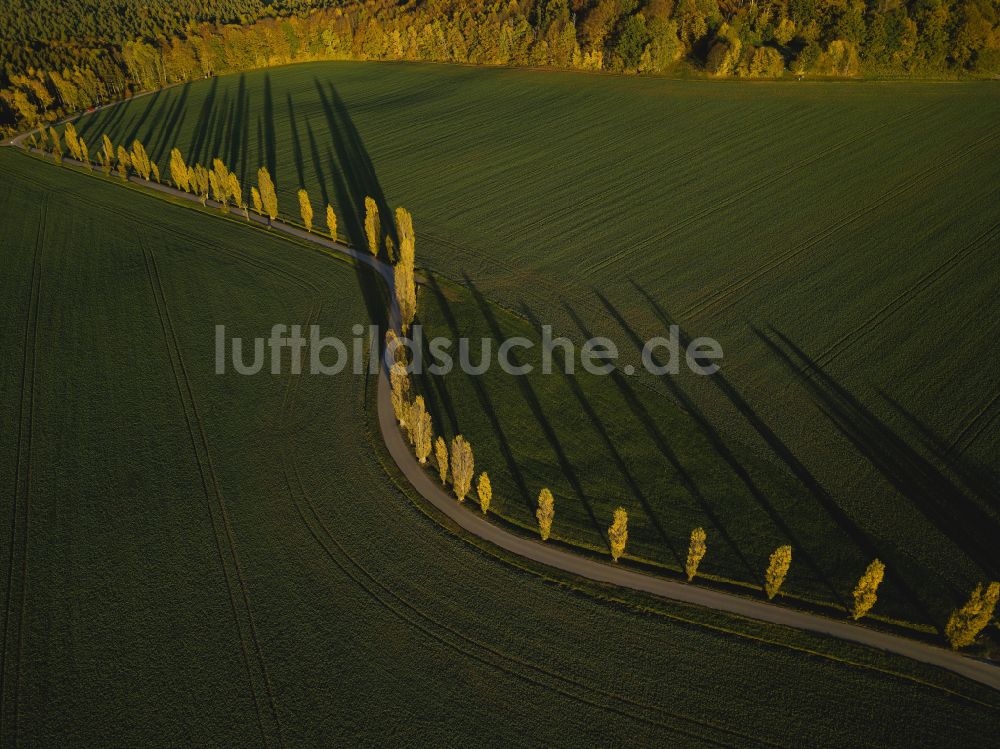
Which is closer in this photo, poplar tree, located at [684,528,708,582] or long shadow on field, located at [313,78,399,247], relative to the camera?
poplar tree, located at [684,528,708,582]

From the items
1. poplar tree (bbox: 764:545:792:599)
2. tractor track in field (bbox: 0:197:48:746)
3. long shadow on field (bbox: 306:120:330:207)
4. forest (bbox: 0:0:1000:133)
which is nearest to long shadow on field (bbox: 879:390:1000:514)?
poplar tree (bbox: 764:545:792:599)

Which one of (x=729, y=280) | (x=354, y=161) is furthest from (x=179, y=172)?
(x=729, y=280)

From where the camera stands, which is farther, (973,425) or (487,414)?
(487,414)

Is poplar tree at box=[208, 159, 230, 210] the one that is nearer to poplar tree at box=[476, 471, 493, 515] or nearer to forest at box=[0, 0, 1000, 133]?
poplar tree at box=[476, 471, 493, 515]

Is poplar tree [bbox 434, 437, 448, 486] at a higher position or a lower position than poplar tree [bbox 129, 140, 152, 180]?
lower

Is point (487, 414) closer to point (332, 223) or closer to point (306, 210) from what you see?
point (332, 223)

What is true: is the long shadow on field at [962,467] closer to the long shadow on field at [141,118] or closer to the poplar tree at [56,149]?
the long shadow on field at [141,118]
